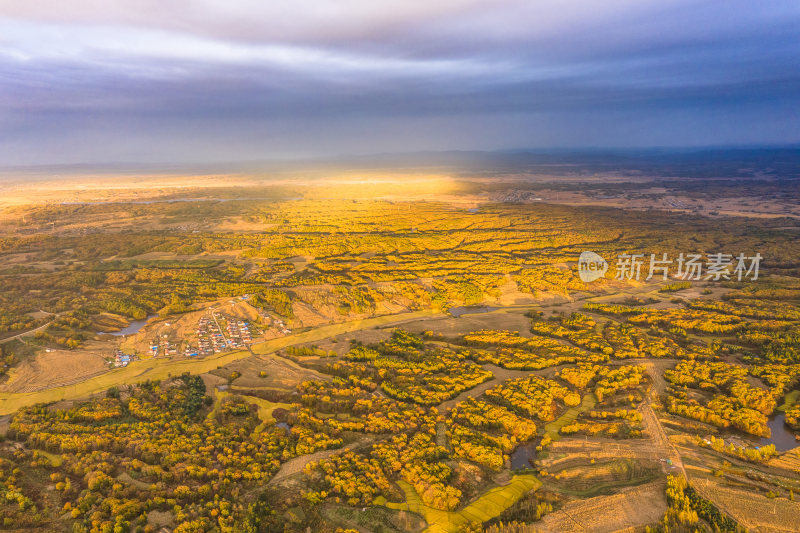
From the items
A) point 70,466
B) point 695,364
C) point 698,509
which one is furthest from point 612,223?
point 70,466

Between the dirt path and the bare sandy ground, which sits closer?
the dirt path

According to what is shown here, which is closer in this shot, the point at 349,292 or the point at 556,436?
the point at 556,436

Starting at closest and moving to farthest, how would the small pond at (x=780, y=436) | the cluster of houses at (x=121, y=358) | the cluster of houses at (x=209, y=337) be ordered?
the small pond at (x=780, y=436)
the cluster of houses at (x=121, y=358)
the cluster of houses at (x=209, y=337)

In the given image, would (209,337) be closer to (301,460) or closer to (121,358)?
(121,358)

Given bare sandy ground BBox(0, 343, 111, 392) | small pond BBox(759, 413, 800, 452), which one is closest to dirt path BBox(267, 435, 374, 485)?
bare sandy ground BBox(0, 343, 111, 392)

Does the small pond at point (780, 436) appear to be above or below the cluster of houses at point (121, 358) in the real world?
below

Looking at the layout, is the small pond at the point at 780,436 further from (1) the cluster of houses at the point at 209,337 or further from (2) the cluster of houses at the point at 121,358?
(2) the cluster of houses at the point at 121,358

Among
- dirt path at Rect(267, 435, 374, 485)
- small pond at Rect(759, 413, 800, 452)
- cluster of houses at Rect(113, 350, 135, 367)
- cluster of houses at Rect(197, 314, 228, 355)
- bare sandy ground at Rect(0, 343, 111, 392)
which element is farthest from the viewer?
cluster of houses at Rect(197, 314, 228, 355)

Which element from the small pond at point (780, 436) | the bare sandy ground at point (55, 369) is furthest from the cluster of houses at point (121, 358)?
the small pond at point (780, 436)

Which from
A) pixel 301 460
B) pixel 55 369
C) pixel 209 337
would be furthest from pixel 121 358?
pixel 301 460

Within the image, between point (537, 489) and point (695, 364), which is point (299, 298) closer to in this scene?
point (537, 489)

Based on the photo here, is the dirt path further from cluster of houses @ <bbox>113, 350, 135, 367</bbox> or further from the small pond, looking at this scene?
the small pond
